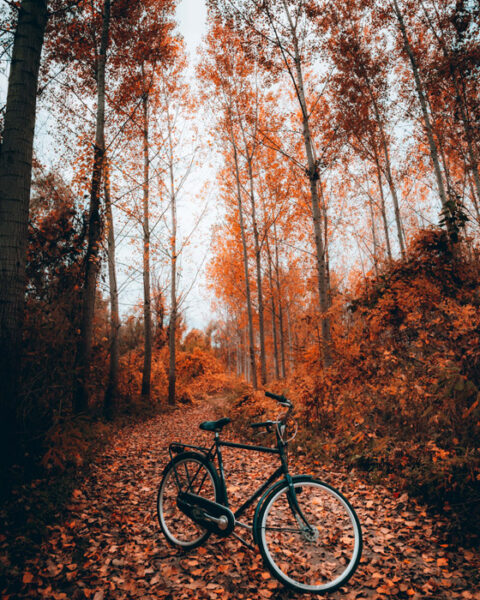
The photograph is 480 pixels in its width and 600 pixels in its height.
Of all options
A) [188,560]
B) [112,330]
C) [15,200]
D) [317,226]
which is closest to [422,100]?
[317,226]

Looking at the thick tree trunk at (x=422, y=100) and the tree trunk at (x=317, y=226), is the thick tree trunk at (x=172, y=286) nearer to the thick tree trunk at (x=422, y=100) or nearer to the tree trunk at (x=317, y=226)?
the tree trunk at (x=317, y=226)

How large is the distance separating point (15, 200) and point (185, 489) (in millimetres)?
3545

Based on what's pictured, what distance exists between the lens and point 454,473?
331 centimetres

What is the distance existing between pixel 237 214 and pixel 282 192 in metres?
2.18

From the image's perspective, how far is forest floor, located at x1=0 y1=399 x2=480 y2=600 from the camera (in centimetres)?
246

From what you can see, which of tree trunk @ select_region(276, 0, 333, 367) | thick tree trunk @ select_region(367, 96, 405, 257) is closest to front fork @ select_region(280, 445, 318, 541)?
tree trunk @ select_region(276, 0, 333, 367)

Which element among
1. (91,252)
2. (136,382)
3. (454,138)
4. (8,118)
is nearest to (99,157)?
(91,252)

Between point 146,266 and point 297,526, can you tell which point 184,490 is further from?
point 146,266

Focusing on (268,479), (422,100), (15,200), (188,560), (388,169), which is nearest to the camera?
(268,479)

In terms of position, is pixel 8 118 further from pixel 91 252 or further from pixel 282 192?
pixel 282 192

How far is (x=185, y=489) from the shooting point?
3146 millimetres

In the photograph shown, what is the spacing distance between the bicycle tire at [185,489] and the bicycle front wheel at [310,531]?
557 millimetres

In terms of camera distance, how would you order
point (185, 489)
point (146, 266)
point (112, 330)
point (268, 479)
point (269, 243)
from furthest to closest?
point (269, 243) → point (146, 266) → point (112, 330) → point (185, 489) → point (268, 479)

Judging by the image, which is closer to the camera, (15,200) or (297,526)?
(297,526)
